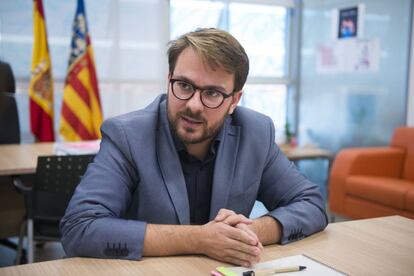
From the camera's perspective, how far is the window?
5457 mm

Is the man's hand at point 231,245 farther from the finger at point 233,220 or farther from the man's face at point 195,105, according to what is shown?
the man's face at point 195,105

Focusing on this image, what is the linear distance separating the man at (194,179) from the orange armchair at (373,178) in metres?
2.26

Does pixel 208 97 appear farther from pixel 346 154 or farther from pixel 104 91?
pixel 104 91

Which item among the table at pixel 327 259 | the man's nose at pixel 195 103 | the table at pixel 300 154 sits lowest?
the table at pixel 300 154

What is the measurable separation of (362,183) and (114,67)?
2.86 metres

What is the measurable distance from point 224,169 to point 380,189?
99.0 inches

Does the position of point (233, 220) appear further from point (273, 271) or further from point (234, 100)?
point (234, 100)

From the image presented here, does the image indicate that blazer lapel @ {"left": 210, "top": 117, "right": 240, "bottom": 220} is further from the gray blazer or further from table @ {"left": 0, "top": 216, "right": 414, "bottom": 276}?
table @ {"left": 0, "top": 216, "right": 414, "bottom": 276}

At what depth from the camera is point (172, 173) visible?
1458 mm

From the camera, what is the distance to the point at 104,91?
494 cm

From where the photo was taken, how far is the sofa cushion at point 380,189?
3.51 meters

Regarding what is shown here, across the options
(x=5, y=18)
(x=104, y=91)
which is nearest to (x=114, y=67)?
(x=104, y=91)

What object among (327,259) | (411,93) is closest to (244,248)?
(327,259)

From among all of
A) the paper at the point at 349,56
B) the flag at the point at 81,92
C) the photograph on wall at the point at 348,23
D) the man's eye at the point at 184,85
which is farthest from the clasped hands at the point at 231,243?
the photograph on wall at the point at 348,23
